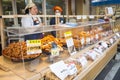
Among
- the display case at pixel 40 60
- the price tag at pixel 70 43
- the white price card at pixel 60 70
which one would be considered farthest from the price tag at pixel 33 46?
the price tag at pixel 70 43

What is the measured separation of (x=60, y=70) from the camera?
138cm

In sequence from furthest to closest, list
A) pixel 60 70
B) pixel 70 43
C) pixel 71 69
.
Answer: pixel 70 43 → pixel 71 69 → pixel 60 70

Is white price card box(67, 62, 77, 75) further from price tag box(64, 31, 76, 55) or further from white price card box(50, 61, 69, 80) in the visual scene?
price tag box(64, 31, 76, 55)

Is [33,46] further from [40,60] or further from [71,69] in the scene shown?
[71,69]

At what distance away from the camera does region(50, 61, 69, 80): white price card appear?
1347 mm

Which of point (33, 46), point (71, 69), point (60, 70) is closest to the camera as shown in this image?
point (33, 46)

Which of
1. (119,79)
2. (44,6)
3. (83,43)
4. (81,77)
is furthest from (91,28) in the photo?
(44,6)

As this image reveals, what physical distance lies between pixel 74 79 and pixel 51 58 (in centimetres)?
31

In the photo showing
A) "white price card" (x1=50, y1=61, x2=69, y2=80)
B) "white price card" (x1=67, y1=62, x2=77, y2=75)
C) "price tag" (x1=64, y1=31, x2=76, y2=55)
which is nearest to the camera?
"white price card" (x1=50, y1=61, x2=69, y2=80)

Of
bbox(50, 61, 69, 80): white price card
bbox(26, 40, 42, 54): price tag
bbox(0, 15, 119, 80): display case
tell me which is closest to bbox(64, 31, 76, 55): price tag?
bbox(0, 15, 119, 80): display case

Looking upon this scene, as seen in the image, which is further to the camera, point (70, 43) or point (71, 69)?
point (70, 43)

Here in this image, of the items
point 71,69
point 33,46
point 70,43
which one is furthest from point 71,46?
point 33,46

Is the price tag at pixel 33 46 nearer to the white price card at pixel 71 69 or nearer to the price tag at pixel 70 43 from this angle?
the white price card at pixel 71 69

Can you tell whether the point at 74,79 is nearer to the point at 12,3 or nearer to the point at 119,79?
the point at 119,79
